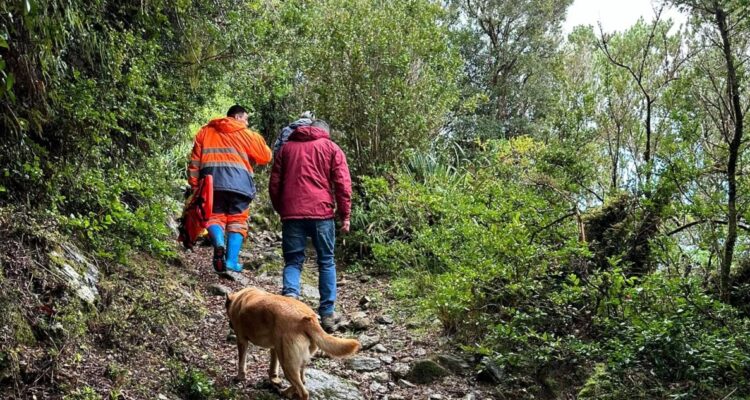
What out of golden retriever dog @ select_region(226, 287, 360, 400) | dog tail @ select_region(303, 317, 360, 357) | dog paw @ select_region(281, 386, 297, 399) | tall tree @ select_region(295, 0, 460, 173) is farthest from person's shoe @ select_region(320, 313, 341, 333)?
tall tree @ select_region(295, 0, 460, 173)

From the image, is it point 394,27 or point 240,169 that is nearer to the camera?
point 240,169

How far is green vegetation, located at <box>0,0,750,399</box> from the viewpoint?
10.6ft

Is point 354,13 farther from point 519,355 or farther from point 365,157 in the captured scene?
point 519,355

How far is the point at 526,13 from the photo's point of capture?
847 inches

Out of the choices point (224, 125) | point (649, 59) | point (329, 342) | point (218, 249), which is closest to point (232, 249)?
point (218, 249)

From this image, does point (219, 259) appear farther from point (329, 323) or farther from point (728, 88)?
point (728, 88)

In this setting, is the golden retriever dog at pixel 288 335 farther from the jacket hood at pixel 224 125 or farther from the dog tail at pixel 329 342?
the jacket hood at pixel 224 125

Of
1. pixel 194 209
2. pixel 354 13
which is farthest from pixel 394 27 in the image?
pixel 194 209

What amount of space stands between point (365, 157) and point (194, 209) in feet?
11.1

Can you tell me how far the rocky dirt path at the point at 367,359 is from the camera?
13.4 feet

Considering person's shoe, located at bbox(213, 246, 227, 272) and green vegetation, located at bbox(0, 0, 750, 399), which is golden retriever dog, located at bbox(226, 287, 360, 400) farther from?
person's shoe, located at bbox(213, 246, 227, 272)

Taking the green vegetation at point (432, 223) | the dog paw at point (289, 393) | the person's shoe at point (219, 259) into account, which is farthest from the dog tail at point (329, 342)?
the person's shoe at point (219, 259)

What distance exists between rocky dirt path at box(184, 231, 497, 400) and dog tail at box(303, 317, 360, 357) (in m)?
0.58

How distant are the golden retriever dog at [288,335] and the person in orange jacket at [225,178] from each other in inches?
104
